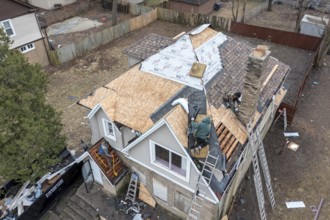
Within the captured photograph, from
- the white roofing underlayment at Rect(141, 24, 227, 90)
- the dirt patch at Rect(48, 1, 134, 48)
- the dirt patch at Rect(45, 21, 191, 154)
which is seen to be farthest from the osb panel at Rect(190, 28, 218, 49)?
the dirt patch at Rect(48, 1, 134, 48)

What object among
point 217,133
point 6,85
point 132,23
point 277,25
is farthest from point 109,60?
point 277,25

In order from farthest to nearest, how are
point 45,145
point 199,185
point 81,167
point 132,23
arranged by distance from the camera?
point 132,23, point 81,167, point 45,145, point 199,185

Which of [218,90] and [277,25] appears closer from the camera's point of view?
[218,90]

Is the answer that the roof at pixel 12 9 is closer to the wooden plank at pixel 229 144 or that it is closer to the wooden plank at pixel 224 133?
the wooden plank at pixel 224 133

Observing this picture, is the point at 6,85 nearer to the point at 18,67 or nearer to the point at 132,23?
the point at 18,67

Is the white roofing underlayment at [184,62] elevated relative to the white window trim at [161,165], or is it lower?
elevated

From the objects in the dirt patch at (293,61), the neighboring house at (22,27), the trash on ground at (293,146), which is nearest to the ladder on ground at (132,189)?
the trash on ground at (293,146)
